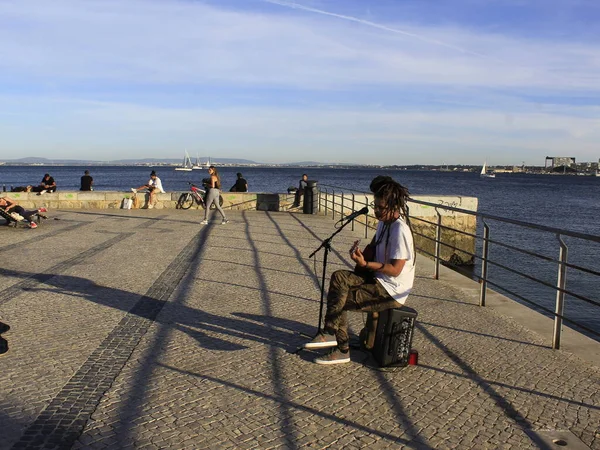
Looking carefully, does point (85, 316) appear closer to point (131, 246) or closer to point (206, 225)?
point (131, 246)

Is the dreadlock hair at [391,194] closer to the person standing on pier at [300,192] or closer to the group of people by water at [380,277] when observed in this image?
the group of people by water at [380,277]

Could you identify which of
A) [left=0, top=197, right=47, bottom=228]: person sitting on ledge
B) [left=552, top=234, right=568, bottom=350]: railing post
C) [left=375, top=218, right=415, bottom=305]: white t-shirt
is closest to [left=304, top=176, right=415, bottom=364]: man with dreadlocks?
[left=375, top=218, right=415, bottom=305]: white t-shirt

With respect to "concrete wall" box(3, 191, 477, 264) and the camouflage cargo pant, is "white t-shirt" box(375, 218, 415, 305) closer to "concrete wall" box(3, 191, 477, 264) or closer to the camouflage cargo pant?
the camouflage cargo pant

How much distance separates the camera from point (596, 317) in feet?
47.6

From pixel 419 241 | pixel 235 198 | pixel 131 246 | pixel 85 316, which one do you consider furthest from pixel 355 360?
pixel 419 241

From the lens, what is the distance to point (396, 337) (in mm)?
4785

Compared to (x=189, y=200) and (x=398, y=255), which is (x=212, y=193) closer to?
(x=189, y=200)

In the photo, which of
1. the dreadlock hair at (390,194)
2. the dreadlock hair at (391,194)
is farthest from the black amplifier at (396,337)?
the dreadlock hair at (391,194)

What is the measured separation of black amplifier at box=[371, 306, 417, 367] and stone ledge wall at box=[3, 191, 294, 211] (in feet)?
54.8

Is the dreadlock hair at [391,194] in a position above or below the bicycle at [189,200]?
above

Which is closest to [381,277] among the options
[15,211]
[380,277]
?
[380,277]

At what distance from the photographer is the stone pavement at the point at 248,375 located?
370 centimetres

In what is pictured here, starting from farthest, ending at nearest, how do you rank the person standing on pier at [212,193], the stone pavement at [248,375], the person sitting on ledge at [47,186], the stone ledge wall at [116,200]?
the person sitting on ledge at [47,186], the stone ledge wall at [116,200], the person standing on pier at [212,193], the stone pavement at [248,375]

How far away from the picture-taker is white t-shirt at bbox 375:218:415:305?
4824mm
